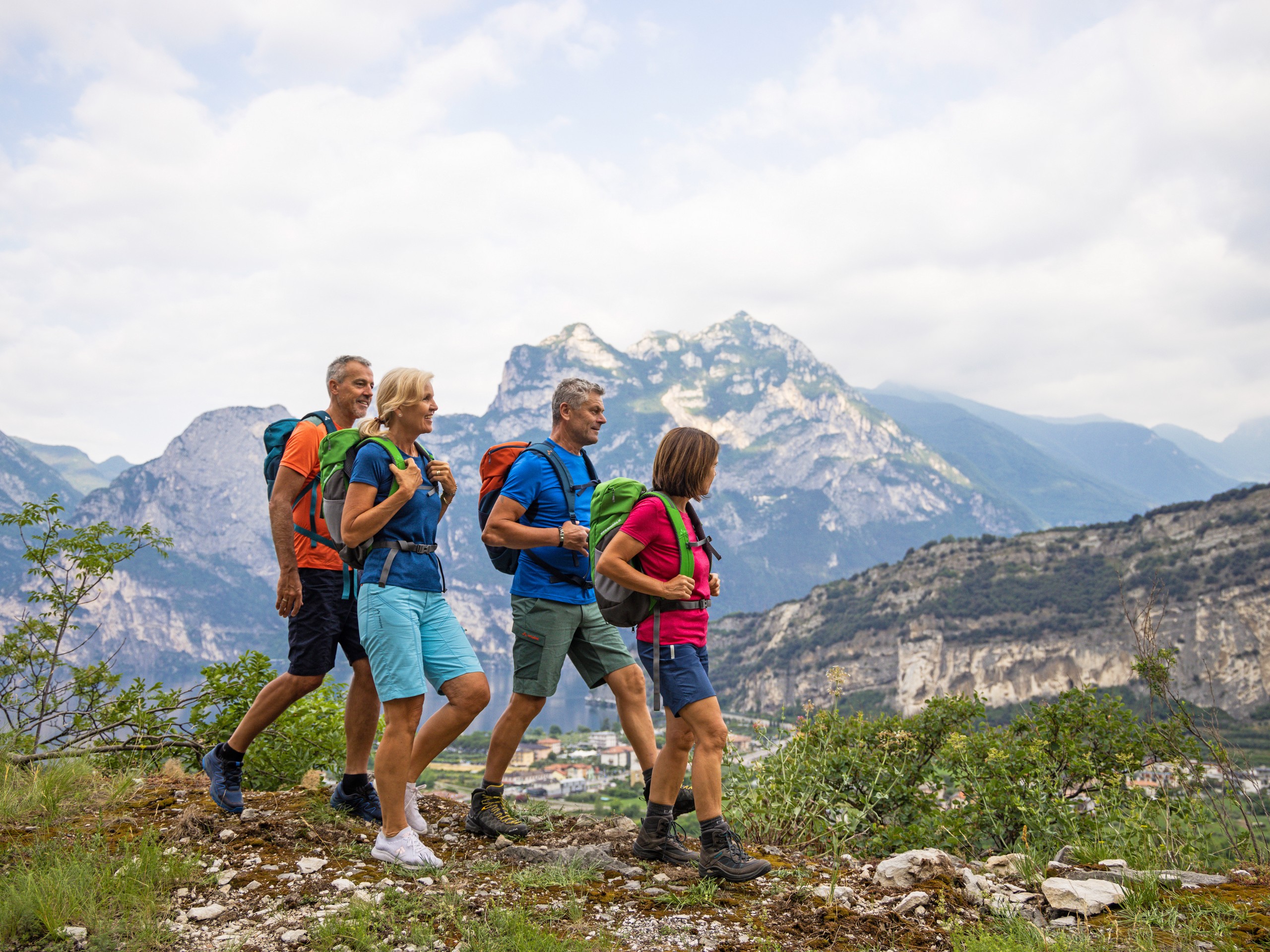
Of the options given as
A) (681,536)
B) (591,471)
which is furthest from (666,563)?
(591,471)

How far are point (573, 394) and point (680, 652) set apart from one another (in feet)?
5.43

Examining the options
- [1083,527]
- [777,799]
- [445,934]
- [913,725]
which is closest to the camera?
[445,934]

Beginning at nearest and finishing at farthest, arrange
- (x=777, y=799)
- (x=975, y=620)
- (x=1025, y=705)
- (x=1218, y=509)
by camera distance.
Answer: (x=777, y=799) → (x=1025, y=705) → (x=1218, y=509) → (x=975, y=620)

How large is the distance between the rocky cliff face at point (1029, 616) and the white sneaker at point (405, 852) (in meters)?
61.6

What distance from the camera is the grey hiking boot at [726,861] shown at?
3410 millimetres

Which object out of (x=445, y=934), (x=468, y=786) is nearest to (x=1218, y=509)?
(x=468, y=786)

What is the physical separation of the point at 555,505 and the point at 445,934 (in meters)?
2.16

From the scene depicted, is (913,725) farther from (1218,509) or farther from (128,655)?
(128,655)

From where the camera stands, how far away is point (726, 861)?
3.45 m

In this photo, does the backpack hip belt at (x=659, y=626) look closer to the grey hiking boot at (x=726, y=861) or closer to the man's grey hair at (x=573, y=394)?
the grey hiking boot at (x=726, y=861)

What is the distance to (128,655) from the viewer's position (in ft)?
592

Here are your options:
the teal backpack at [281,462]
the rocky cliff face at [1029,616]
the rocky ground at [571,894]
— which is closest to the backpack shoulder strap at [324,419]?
the teal backpack at [281,462]

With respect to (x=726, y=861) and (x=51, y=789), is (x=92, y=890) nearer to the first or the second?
(x=51, y=789)

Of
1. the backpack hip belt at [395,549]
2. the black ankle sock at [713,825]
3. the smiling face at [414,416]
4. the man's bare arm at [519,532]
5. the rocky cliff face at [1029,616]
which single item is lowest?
the rocky cliff face at [1029,616]
